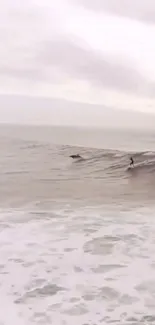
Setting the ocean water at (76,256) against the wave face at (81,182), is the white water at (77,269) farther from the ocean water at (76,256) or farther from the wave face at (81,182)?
the wave face at (81,182)

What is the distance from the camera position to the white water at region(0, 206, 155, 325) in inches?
159

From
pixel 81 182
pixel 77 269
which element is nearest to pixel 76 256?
pixel 77 269

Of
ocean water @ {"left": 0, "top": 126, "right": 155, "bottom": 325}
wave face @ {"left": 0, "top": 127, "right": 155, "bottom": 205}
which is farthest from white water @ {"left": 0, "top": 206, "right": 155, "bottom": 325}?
wave face @ {"left": 0, "top": 127, "right": 155, "bottom": 205}

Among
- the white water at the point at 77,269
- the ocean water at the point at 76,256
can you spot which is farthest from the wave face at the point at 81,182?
the white water at the point at 77,269

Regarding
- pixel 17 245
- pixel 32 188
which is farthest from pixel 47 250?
pixel 32 188

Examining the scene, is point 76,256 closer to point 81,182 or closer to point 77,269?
point 77,269

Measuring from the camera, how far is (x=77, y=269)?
518 centimetres

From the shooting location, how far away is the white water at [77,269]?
4039 mm

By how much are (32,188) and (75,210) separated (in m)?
3.29

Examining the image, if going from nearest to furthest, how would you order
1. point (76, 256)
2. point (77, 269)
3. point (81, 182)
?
1. point (77, 269)
2. point (76, 256)
3. point (81, 182)

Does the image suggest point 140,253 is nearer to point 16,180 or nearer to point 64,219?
point 64,219

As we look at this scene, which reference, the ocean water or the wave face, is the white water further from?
the wave face

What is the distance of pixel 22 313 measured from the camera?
13.1 ft

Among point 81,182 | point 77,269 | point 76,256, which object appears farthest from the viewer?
point 81,182
